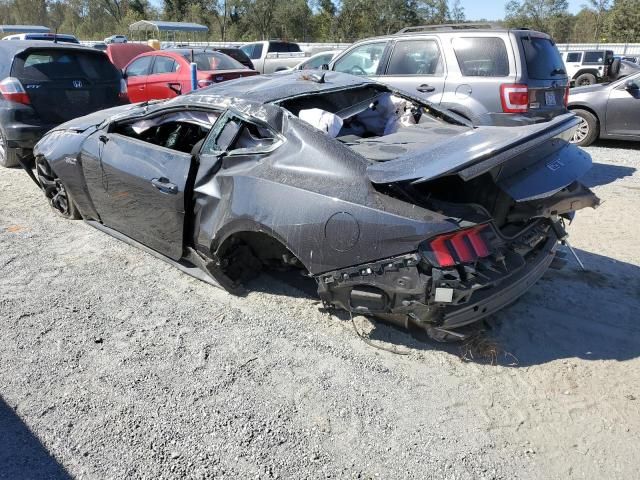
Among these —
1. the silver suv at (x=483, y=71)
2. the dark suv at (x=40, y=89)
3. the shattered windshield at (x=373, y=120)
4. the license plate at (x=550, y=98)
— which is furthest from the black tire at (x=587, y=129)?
the dark suv at (x=40, y=89)

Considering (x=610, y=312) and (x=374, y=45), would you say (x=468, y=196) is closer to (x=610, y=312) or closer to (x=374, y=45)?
(x=610, y=312)

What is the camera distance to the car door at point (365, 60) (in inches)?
281

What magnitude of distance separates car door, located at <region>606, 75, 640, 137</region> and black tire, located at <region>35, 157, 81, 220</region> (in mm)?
8274

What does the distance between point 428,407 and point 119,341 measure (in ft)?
6.25

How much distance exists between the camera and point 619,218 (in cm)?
531

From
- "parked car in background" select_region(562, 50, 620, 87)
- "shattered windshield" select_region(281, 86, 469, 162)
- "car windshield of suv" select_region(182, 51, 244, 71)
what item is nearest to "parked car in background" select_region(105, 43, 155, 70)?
"car windshield of suv" select_region(182, 51, 244, 71)

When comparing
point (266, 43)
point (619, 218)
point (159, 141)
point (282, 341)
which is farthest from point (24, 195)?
point (266, 43)

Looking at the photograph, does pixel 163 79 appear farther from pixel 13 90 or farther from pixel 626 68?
pixel 626 68

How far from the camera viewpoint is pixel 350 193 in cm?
271

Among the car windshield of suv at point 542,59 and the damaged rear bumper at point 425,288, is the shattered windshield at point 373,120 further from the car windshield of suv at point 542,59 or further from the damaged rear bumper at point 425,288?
the car windshield of suv at point 542,59

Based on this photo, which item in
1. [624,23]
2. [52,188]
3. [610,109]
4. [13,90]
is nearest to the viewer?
[52,188]

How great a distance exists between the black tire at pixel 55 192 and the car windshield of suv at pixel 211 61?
5414mm

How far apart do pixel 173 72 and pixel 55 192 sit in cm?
532

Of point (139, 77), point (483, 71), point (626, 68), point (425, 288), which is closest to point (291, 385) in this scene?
point (425, 288)
